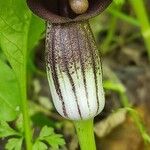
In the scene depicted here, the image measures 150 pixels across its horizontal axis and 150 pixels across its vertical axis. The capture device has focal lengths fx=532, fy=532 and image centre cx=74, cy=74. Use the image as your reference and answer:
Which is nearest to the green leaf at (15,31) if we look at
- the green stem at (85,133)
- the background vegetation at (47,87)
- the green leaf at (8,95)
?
the background vegetation at (47,87)

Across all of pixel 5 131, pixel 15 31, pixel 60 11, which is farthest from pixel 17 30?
pixel 5 131

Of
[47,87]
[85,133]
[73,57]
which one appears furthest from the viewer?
[47,87]

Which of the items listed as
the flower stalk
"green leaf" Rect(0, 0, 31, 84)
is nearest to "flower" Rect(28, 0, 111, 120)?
the flower stalk

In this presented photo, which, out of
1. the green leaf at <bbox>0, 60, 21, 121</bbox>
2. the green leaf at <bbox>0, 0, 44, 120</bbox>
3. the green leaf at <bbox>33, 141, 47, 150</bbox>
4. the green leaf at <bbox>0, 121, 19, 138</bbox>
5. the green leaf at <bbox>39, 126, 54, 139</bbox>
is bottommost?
the green leaf at <bbox>33, 141, 47, 150</bbox>

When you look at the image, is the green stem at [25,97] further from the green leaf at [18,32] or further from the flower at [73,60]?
the flower at [73,60]

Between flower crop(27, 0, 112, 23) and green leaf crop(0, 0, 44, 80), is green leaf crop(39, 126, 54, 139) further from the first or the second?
flower crop(27, 0, 112, 23)

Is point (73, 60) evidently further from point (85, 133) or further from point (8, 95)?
point (8, 95)

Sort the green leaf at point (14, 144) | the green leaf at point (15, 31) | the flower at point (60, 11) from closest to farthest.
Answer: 1. the flower at point (60, 11)
2. the green leaf at point (15, 31)
3. the green leaf at point (14, 144)
